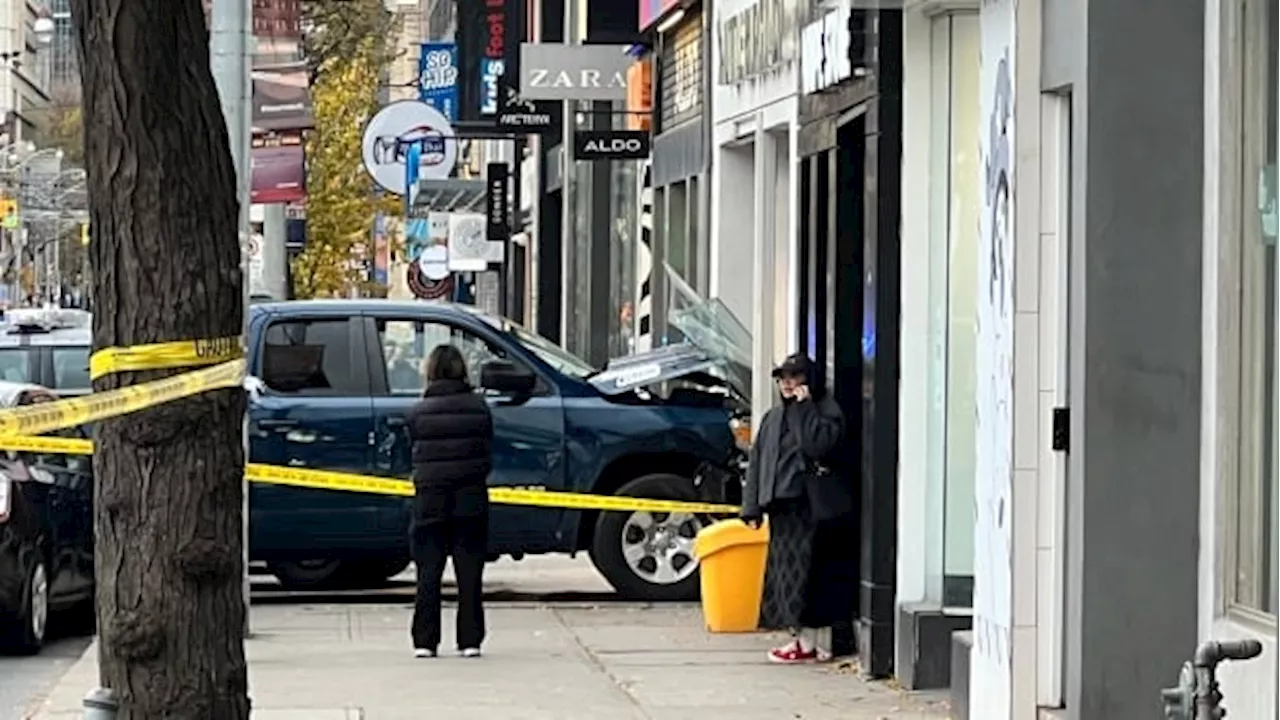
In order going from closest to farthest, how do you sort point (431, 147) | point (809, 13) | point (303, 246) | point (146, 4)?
1. point (146, 4)
2. point (809, 13)
3. point (431, 147)
4. point (303, 246)

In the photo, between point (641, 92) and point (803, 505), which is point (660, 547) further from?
point (641, 92)

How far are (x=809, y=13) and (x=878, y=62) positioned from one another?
5.26 ft

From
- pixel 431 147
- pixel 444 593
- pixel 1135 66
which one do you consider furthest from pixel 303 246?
pixel 1135 66

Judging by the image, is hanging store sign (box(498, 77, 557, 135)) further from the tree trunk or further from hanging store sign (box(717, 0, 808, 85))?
the tree trunk

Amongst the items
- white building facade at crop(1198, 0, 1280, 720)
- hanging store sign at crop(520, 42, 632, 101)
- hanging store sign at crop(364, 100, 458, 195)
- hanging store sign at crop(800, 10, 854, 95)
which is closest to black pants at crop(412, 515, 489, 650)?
hanging store sign at crop(800, 10, 854, 95)

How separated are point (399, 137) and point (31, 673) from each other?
18.5 meters

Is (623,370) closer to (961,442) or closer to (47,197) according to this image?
(961,442)

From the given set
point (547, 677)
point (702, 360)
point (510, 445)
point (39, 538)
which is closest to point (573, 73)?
point (702, 360)

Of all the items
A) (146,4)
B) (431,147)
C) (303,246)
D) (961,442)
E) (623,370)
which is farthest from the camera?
(303,246)

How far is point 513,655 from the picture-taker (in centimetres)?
1435

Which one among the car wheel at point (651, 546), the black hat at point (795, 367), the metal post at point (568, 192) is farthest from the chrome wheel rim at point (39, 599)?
the metal post at point (568, 192)

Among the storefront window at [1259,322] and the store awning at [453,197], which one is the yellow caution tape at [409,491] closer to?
the storefront window at [1259,322]

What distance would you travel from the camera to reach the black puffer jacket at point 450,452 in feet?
45.8

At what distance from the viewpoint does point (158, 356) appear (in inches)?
252
